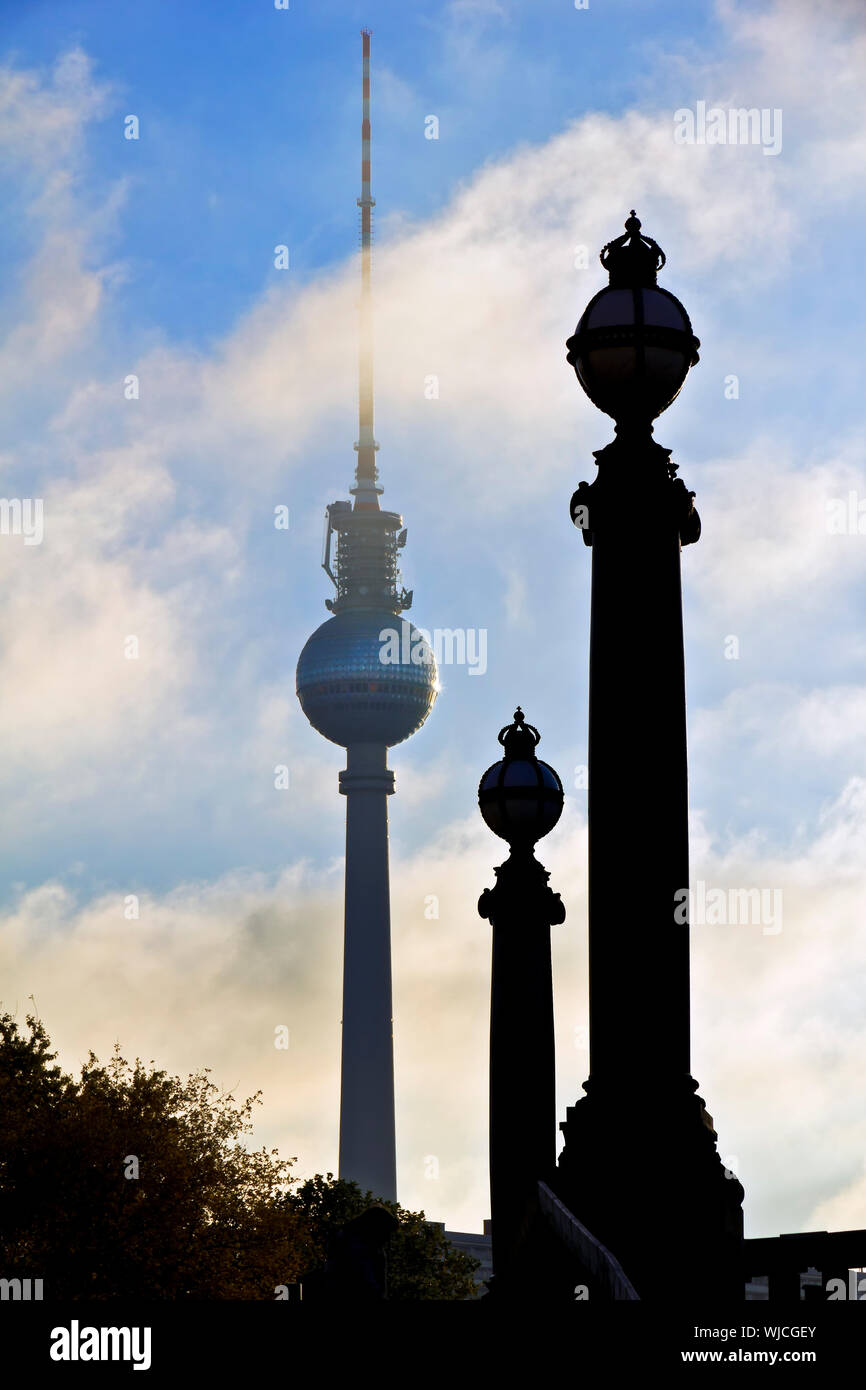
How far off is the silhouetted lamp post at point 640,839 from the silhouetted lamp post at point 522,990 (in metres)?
5.86

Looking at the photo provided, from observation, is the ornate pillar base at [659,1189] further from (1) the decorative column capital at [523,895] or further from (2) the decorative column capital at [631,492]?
(1) the decorative column capital at [523,895]

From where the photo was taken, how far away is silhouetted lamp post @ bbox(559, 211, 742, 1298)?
13.3 metres

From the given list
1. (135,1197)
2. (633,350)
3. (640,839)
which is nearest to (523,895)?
(640,839)

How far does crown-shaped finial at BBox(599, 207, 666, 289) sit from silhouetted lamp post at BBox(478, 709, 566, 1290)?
6085mm

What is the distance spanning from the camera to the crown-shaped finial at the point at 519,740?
20.6m

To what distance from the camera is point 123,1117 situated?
55781 mm

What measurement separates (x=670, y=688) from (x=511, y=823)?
5962 mm

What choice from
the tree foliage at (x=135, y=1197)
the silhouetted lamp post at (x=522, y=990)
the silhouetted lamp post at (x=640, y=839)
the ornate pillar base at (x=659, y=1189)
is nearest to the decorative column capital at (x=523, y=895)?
the silhouetted lamp post at (x=522, y=990)

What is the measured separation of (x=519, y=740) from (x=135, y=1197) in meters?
35.6

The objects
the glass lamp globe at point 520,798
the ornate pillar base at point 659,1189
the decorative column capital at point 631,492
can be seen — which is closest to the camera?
the ornate pillar base at point 659,1189

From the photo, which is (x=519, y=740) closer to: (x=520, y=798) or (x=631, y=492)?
(x=520, y=798)

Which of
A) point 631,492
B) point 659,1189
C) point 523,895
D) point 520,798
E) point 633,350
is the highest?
point 633,350

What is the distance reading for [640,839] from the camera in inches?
552

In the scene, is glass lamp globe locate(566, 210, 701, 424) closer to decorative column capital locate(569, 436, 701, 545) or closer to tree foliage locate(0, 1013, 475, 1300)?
decorative column capital locate(569, 436, 701, 545)
